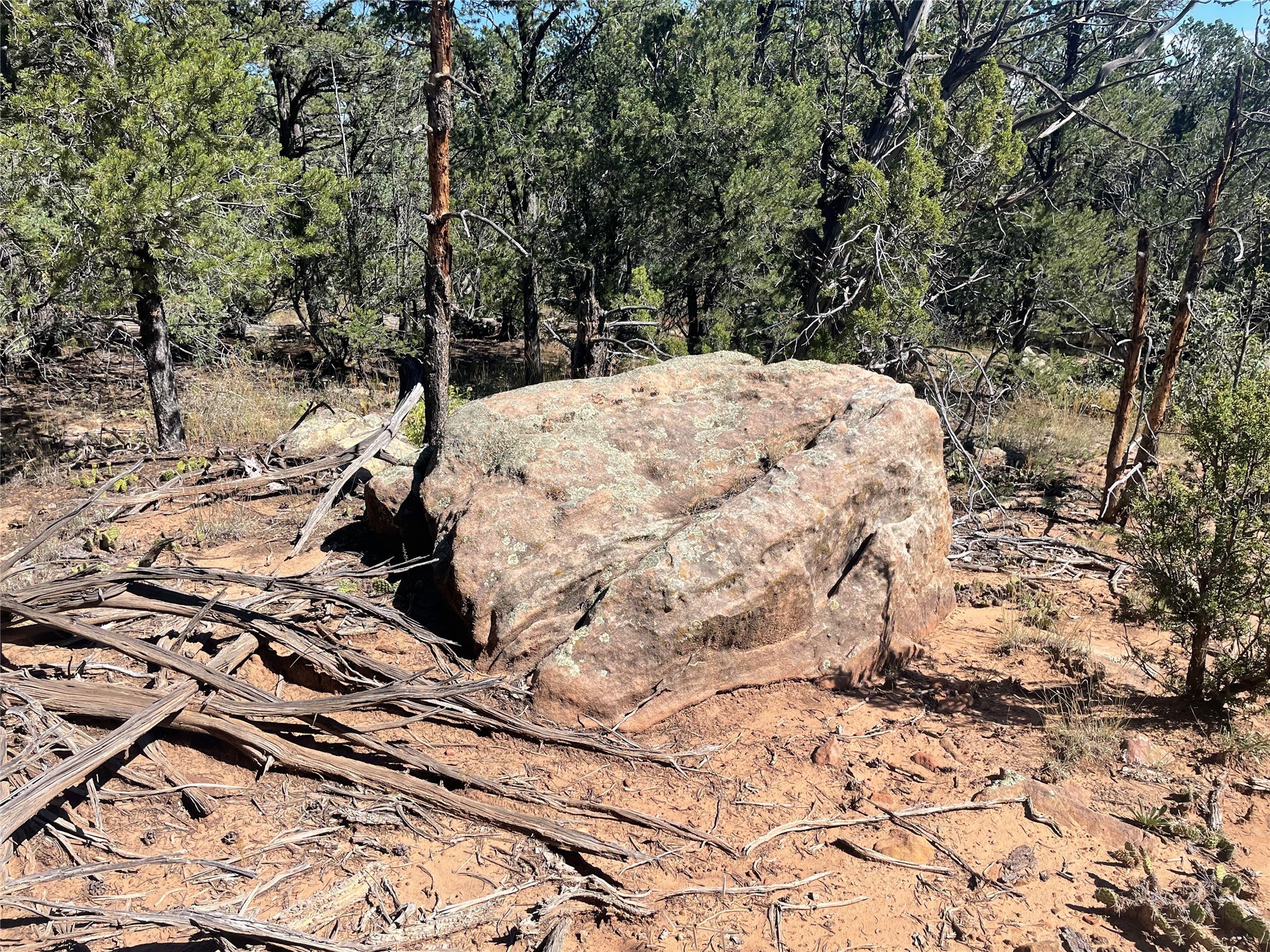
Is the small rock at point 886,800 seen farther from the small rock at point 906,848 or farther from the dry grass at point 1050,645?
the dry grass at point 1050,645

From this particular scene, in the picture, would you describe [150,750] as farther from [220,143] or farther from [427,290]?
[220,143]

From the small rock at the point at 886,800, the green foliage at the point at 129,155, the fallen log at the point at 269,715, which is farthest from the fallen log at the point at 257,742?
the green foliage at the point at 129,155

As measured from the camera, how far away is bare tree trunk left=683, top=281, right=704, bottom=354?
40.5ft

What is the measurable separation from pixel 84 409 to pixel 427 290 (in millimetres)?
7540

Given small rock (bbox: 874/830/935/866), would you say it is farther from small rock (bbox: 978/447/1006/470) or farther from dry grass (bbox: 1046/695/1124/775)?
small rock (bbox: 978/447/1006/470)

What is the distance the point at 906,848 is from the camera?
3.64m

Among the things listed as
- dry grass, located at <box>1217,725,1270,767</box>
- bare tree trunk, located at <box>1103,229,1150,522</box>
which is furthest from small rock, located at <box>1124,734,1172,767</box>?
bare tree trunk, located at <box>1103,229,1150,522</box>

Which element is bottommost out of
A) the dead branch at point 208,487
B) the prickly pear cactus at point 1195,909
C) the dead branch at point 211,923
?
the prickly pear cactus at point 1195,909

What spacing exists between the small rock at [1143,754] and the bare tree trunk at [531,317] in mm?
9906

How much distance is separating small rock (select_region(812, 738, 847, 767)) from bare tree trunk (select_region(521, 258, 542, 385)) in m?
9.37

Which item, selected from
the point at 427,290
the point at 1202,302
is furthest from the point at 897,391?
the point at 1202,302

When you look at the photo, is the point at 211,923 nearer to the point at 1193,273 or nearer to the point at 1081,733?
the point at 1081,733

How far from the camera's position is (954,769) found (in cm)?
420

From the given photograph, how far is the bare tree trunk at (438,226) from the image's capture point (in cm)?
659
